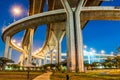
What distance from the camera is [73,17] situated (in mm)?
42406

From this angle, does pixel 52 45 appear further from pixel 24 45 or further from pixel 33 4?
pixel 33 4

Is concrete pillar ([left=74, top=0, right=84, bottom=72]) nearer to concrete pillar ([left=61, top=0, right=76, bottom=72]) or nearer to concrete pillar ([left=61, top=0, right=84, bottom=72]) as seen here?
concrete pillar ([left=61, top=0, right=84, bottom=72])

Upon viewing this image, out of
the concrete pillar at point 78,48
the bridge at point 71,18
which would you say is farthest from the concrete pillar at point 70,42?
the concrete pillar at point 78,48

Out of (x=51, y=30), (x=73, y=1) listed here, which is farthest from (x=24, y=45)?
(x=73, y=1)

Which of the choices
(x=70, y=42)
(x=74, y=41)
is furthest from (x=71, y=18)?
(x=70, y=42)

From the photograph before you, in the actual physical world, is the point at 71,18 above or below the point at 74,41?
above

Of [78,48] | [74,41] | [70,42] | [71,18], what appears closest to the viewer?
[78,48]

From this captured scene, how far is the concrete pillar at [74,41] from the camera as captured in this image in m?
39.2

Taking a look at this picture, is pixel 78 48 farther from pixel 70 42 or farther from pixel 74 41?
pixel 70 42

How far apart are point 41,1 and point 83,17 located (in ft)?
57.6

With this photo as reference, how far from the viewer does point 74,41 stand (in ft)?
134

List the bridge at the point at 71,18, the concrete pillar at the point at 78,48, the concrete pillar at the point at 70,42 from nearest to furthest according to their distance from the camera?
the concrete pillar at the point at 78,48 < the concrete pillar at the point at 70,42 < the bridge at the point at 71,18

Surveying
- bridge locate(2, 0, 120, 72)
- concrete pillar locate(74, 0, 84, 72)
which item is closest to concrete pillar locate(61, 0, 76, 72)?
bridge locate(2, 0, 120, 72)

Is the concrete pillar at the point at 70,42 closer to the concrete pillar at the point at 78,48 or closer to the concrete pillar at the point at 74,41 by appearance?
the concrete pillar at the point at 74,41
